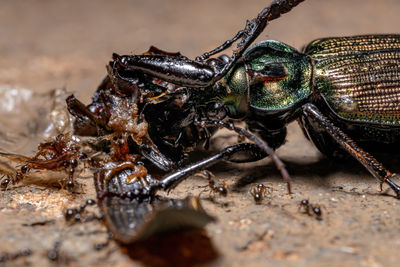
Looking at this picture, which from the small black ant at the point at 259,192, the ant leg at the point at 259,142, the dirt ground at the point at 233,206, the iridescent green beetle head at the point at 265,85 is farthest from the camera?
the iridescent green beetle head at the point at 265,85

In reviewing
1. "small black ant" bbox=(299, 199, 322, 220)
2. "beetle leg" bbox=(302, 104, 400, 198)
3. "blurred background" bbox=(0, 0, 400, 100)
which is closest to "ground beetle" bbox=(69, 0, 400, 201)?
"beetle leg" bbox=(302, 104, 400, 198)

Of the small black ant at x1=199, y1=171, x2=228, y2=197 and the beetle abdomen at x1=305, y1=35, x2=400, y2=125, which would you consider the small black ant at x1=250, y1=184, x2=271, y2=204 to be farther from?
the beetle abdomen at x1=305, y1=35, x2=400, y2=125

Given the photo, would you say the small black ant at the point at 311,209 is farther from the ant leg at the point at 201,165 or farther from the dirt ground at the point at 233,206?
→ the ant leg at the point at 201,165

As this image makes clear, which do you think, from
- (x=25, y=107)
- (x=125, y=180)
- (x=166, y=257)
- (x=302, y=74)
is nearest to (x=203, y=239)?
(x=166, y=257)

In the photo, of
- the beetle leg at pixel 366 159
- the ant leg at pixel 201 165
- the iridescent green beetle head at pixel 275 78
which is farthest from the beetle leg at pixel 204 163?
the beetle leg at pixel 366 159

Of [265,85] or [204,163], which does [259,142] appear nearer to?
[204,163]
